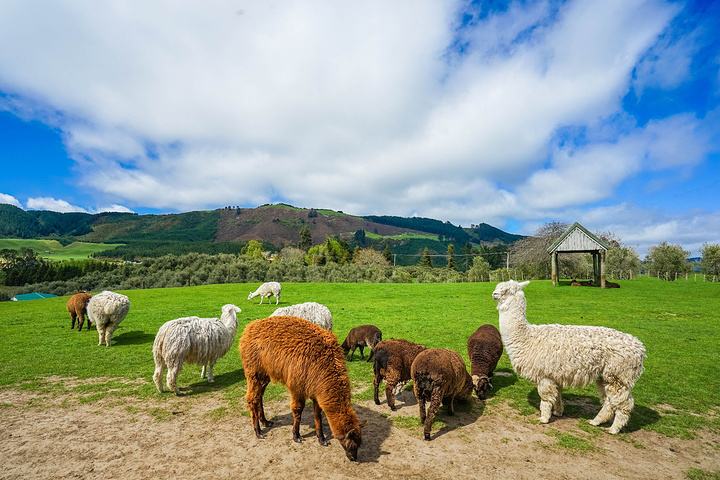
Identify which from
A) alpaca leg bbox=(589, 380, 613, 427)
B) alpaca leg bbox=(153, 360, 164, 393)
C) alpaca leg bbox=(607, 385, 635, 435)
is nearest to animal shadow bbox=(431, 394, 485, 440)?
alpaca leg bbox=(589, 380, 613, 427)

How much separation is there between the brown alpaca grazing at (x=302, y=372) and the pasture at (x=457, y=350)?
1.50ft

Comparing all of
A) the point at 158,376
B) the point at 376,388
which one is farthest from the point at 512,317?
the point at 158,376

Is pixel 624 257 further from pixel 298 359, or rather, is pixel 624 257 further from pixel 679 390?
pixel 298 359

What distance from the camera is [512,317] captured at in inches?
260

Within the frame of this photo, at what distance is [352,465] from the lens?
4.63 metres

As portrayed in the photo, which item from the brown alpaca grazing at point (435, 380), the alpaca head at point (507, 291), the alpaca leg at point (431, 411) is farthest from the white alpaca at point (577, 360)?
the alpaca leg at point (431, 411)

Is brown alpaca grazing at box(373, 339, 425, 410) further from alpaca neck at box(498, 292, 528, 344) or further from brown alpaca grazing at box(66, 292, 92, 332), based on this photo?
brown alpaca grazing at box(66, 292, 92, 332)

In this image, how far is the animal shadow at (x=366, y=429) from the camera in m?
4.96

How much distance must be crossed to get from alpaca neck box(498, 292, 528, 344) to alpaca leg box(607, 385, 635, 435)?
5.45ft

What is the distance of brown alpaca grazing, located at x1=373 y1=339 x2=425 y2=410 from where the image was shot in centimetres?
662

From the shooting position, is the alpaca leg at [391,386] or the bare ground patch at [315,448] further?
the alpaca leg at [391,386]

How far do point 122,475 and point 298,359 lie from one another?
2.70 metres

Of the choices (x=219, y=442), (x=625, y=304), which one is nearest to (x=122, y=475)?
(x=219, y=442)

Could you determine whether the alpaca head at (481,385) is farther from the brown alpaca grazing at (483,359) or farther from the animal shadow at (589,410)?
the animal shadow at (589,410)
